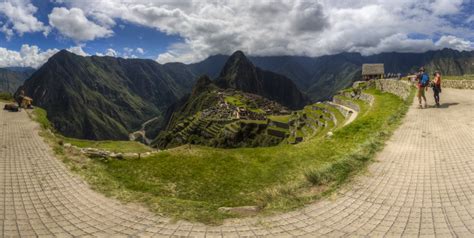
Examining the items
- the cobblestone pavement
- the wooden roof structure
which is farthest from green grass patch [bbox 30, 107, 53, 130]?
the wooden roof structure

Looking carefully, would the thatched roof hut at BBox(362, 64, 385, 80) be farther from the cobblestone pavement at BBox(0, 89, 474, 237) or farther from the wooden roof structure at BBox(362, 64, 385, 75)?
the cobblestone pavement at BBox(0, 89, 474, 237)

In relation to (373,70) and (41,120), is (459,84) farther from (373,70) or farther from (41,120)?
(373,70)

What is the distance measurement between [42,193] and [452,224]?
1271 cm

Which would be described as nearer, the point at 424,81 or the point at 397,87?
the point at 424,81

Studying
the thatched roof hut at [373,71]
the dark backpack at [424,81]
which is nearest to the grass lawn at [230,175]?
the dark backpack at [424,81]

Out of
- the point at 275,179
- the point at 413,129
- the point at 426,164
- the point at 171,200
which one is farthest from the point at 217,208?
the point at 413,129

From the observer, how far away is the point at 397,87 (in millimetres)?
43219

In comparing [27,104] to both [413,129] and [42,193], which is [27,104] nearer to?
[42,193]

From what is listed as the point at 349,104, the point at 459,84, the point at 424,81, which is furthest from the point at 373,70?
the point at 424,81

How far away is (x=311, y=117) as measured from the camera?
67125mm

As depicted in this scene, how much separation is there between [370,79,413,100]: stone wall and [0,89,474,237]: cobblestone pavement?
26.1 m

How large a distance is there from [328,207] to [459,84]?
3976cm

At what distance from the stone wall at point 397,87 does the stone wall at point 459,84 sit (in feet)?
15.1

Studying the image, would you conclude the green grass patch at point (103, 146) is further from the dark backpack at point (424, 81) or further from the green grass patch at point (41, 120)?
the dark backpack at point (424, 81)
